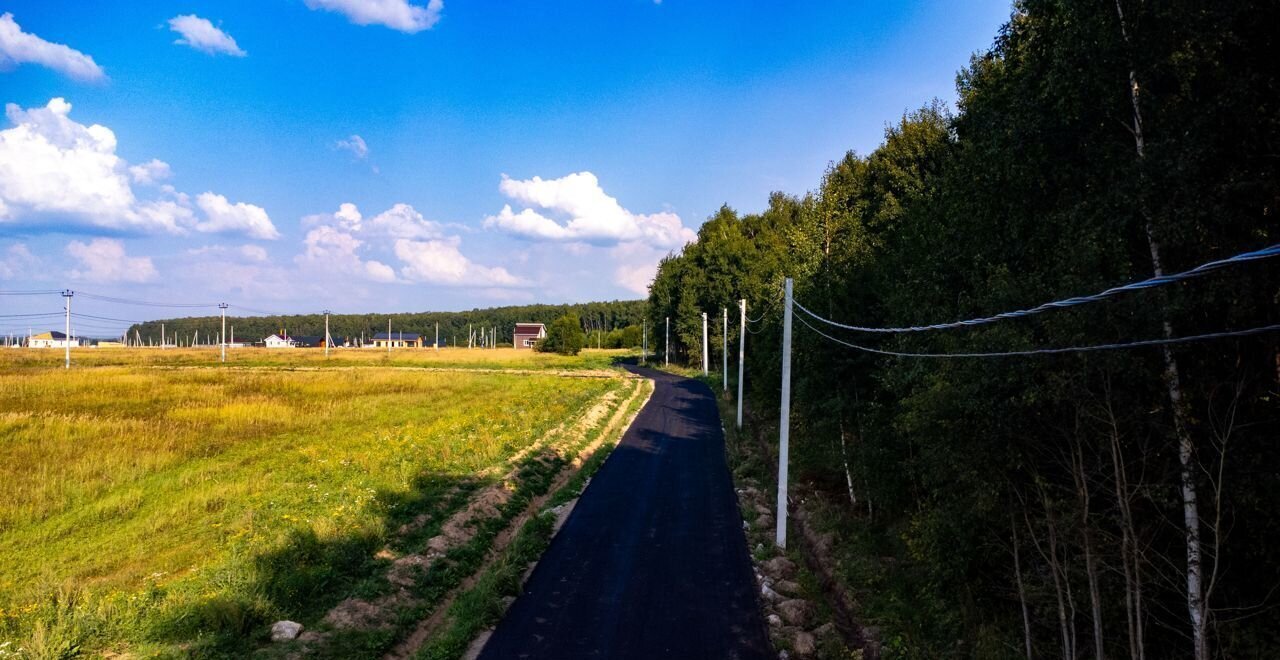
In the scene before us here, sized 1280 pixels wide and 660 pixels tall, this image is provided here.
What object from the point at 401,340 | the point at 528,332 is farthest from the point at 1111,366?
the point at 401,340

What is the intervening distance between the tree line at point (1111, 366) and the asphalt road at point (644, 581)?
9.66ft

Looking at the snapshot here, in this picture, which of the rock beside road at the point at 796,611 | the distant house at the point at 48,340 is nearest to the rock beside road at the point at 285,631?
the rock beside road at the point at 796,611

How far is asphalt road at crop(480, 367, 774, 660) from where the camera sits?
31.8 ft

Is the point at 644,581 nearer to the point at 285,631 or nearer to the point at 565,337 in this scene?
the point at 285,631

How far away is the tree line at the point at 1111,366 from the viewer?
570cm

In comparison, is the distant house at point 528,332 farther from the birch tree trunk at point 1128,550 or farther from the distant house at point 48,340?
the birch tree trunk at point 1128,550

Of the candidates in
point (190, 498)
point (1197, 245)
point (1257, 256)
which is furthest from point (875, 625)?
point (190, 498)

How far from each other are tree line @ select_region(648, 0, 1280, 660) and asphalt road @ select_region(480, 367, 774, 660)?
2945 millimetres

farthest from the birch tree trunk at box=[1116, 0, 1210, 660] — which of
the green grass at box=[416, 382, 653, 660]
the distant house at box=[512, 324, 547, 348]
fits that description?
the distant house at box=[512, 324, 547, 348]

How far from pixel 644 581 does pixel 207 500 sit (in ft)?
38.4

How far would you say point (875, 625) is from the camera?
1013 centimetres

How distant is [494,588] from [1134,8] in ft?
39.3

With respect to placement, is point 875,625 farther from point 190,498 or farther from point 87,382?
point 87,382

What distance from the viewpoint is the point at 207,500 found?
1609 cm
